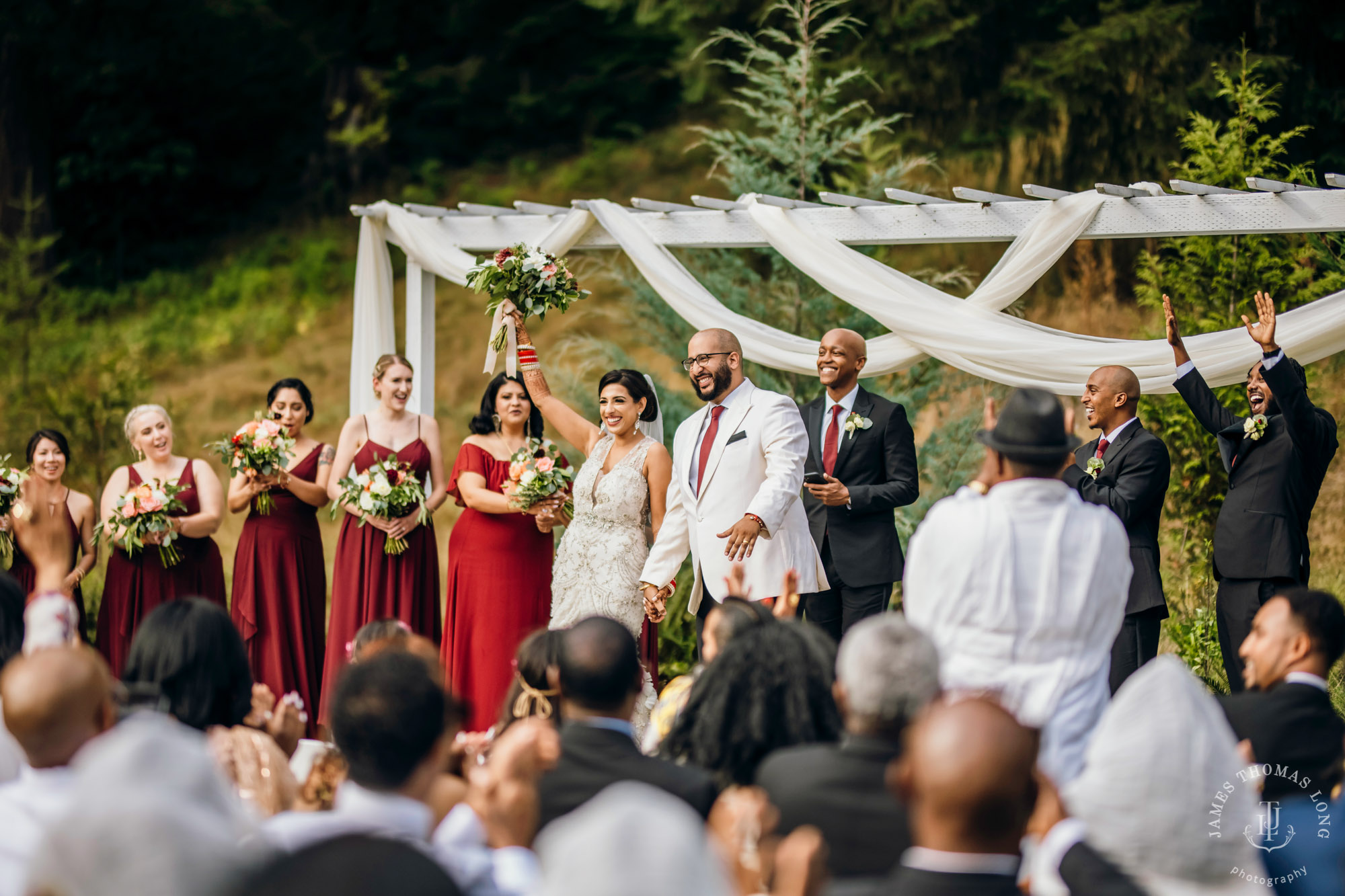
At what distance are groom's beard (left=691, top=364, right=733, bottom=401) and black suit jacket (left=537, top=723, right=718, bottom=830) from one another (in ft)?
10.2

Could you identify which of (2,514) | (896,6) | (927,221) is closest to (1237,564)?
(927,221)

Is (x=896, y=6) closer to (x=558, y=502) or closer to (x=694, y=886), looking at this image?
(x=558, y=502)

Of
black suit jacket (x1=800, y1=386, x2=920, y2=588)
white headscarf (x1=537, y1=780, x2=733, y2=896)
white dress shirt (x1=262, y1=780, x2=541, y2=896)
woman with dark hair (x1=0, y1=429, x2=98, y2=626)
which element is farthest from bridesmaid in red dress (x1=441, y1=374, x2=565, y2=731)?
white headscarf (x1=537, y1=780, x2=733, y2=896)

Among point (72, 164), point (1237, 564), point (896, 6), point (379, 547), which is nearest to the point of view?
point (1237, 564)

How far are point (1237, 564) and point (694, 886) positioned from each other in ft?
16.5

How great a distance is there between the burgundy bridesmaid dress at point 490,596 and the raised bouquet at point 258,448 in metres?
0.95

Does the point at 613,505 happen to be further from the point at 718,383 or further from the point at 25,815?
the point at 25,815

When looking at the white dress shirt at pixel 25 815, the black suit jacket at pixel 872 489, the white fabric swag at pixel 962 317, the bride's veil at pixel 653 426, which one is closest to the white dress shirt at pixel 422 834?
the white dress shirt at pixel 25 815

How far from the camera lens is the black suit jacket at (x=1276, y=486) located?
5.87 meters

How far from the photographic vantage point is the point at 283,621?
7.09 metres

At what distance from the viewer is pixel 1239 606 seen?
6.02 metres

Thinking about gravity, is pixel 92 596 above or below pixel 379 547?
below

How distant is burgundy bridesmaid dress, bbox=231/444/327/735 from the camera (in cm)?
704

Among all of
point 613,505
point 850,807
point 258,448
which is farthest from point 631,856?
point 258,448
